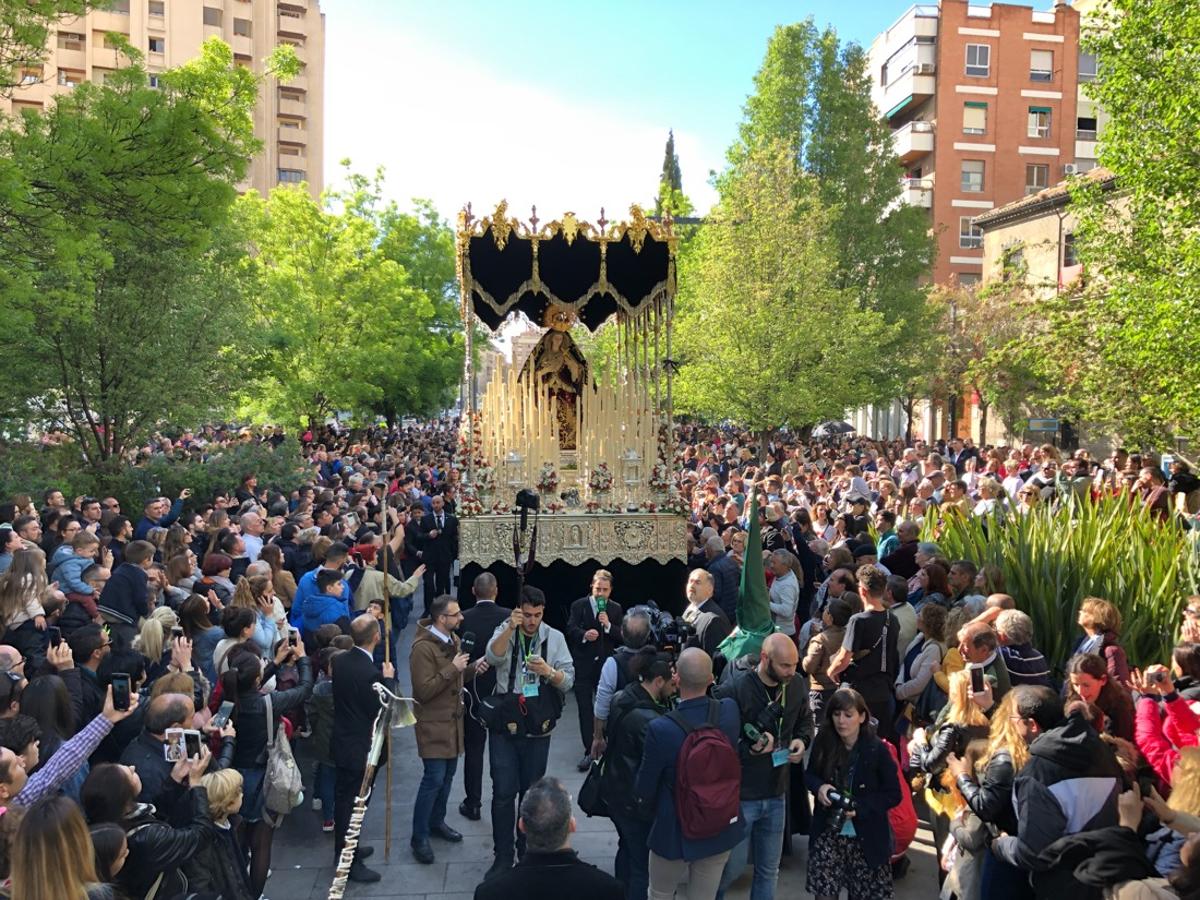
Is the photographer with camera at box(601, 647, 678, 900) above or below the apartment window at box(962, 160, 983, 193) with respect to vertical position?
below

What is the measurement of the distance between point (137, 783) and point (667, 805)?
7.85 feet

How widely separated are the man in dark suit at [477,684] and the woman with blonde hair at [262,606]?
136 cm

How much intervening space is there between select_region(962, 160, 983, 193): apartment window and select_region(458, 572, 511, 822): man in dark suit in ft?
153

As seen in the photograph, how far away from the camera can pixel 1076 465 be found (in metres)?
16.1

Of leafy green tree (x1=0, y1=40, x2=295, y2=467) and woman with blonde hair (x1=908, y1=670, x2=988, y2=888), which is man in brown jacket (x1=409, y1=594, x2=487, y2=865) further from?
leafy green tree (x1=0, y1=40, x2=295, y2=467)

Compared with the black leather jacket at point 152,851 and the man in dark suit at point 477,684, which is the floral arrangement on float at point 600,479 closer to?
the man in dark suit at point 477,684

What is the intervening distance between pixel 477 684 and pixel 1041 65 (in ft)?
168

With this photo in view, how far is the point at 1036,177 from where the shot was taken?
48.4m

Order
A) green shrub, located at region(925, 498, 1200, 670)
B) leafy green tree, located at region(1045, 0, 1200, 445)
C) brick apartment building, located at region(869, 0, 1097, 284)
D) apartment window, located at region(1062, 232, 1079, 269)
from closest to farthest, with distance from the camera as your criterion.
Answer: green shrub, located at region(925, 498, 1200, 670), leafy green tree, located at region(1045, 0, 1200, 445), apartment window, located at region(1062, 232, 1079, 269), brick apartment building, located at region(869, 0, 1097, 284)

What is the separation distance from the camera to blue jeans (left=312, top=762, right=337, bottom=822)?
7.23 m

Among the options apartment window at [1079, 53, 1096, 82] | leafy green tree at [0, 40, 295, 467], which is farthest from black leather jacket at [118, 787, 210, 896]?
apartment window at [1079, 53, 1096, 82]

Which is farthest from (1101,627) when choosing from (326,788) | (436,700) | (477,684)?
(326,788)

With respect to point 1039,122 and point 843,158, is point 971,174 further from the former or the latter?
point 843,158

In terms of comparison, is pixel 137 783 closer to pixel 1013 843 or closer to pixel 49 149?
pixel 1013 843
